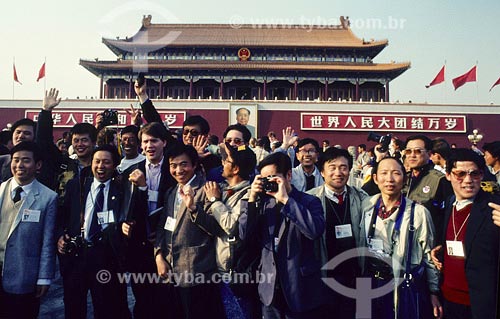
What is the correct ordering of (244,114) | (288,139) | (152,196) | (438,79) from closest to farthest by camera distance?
1. (152,196)
2. (288,139)
3. (438,79)
4. (244,114)

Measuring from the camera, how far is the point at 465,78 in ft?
50.3

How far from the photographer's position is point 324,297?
217cm

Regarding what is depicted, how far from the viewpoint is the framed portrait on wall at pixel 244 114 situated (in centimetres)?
1692

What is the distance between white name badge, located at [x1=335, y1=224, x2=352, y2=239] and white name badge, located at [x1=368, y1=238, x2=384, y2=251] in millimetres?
138

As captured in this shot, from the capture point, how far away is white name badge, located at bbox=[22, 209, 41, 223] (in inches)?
100

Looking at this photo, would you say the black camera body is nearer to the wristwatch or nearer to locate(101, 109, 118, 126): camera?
the wristwatch

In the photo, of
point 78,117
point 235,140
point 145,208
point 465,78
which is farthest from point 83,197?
point 465,78

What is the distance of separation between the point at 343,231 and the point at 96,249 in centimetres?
170

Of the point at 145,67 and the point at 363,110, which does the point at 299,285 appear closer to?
the point at 363,110

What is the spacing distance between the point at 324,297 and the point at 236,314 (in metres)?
0.59

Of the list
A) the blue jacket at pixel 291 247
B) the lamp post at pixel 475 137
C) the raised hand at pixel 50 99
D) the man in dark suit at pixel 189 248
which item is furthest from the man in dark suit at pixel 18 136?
the lamp post at pixel 475 137

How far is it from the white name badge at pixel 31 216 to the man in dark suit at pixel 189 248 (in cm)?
86

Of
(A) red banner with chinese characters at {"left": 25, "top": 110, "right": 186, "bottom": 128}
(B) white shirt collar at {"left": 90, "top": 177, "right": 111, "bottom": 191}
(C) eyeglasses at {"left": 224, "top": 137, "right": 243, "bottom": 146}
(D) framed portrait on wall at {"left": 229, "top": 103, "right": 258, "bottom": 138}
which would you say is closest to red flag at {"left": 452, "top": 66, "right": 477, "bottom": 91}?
(D) framed portrait on wall at {"left": 229, "top": 103, "right": 258, "bottom": 138}

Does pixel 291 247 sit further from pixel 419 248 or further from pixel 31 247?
pixel 31 247
